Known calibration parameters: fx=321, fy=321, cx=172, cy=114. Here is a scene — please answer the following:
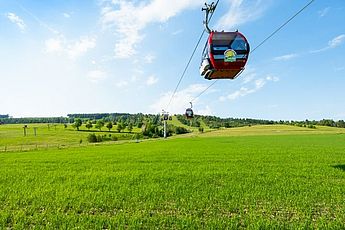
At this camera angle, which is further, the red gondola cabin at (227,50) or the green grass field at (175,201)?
the red gondola cabin at (227,50)

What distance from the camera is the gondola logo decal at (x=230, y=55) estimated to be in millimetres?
15719

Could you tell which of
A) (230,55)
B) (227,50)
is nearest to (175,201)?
(230,55)

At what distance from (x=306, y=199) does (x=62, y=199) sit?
956 centimetres

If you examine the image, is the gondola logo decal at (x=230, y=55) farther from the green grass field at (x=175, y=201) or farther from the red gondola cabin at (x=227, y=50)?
the green grass field at (x=175, y=201)

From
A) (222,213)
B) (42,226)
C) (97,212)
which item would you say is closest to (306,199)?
(222,213)

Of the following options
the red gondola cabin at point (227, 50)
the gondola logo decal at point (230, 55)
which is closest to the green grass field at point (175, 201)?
the red gondola cabin at point (227, 50)

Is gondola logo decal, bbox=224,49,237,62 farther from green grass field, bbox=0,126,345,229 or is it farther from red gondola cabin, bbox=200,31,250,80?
green grass field, bbox=0,126,345,229

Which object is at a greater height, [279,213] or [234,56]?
[234,56]

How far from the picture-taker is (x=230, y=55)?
15773 millimetres

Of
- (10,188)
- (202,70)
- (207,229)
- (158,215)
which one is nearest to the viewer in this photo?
(207,229)

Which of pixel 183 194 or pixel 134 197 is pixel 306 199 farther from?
pixel 134 197

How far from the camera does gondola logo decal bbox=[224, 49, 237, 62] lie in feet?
51.6

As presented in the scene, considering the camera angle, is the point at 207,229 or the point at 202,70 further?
the point at 202,70

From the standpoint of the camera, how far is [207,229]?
8.72 m
